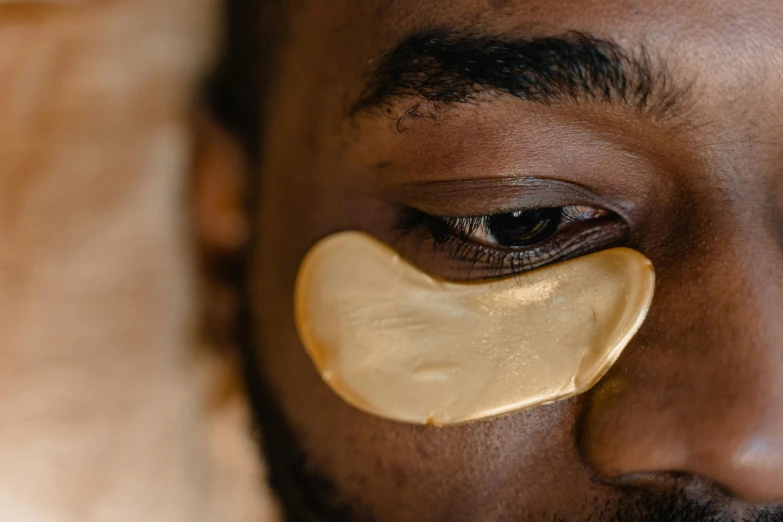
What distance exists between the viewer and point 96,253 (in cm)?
125

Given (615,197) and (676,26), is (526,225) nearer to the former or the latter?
(615,197)

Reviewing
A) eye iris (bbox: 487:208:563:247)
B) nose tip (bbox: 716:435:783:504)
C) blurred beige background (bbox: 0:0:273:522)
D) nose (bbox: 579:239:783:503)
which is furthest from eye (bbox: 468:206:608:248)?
blurred beige background (bbox: 0:0:273:522)

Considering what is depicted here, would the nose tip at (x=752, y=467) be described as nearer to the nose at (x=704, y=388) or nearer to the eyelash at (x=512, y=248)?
the nose at (x=704, y=388)

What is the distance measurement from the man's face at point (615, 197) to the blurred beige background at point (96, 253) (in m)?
0.63

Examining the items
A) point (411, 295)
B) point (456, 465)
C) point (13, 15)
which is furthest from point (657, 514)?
point (13, 15)

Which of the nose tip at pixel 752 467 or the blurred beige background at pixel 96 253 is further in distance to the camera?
the blurred beige background at pixel 96 253

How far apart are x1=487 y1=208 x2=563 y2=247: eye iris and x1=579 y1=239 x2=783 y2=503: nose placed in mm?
116

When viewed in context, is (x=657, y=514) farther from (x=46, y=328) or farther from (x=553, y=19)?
(x=46, y=328)

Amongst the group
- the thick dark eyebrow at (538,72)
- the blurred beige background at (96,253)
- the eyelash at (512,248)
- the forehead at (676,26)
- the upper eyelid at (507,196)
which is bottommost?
the blurred beige background at (96,253)

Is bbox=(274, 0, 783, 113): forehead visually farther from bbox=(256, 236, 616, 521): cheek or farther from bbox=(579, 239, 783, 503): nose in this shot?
bbox=(256, 236, 616, 521): cheek

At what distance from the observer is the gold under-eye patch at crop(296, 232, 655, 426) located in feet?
2.14

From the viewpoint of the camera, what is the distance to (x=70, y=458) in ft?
4.08

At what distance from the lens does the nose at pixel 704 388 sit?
0.60 metres

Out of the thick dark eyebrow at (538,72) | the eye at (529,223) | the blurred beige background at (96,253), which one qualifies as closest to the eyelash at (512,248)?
the eye at (529,223)
